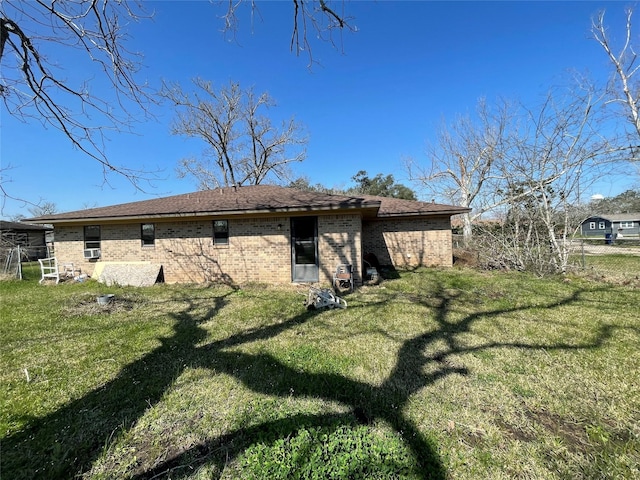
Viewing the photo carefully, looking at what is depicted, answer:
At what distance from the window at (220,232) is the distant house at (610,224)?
55.0m

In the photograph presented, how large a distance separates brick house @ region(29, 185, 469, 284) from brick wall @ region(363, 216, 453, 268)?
0.84m

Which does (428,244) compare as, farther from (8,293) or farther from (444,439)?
(8,293)

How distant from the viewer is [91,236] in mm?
10977

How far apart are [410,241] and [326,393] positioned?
10506 mm

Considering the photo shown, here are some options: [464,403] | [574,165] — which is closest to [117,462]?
[464,403]

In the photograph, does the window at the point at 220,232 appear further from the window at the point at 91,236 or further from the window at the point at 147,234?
the window at the point at 91,236

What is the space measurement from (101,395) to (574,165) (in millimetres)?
14565

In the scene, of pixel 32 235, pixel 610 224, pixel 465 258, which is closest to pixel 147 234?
pixel 465 258

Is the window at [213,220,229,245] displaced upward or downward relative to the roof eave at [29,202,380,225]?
downward

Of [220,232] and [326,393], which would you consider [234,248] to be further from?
[326,393]

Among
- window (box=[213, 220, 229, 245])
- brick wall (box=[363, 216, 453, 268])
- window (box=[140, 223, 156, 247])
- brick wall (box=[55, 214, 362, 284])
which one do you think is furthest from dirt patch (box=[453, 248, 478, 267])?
window (box=[140, 223, 156, 247])

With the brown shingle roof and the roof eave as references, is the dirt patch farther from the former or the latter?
the roof eave

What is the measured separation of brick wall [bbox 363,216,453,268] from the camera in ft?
40.6

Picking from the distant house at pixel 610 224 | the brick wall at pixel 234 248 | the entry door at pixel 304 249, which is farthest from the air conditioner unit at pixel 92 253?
the distant house at pixel 610 224
